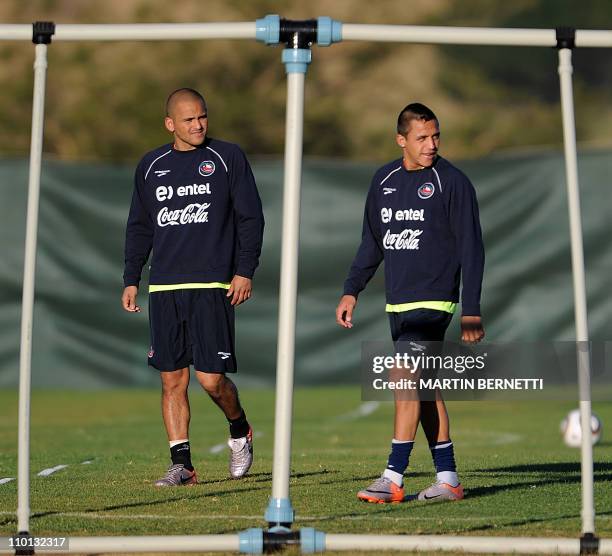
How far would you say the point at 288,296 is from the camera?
20.3 ft

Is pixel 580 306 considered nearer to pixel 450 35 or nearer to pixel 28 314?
pixel 450 35

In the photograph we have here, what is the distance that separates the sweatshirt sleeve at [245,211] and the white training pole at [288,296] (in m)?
2.07

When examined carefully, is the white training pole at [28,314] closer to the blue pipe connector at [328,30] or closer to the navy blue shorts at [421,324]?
the blue pipe connector at [328,30]

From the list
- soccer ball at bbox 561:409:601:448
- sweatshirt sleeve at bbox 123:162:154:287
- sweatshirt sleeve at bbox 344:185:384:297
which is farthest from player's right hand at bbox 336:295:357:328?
soccer ball at bbox 561:409:601:448

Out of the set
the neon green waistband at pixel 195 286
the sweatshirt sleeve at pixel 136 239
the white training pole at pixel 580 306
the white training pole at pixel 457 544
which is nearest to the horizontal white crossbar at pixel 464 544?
the white training pole at pixel 457 544

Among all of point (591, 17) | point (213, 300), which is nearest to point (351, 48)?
point (591, 17)

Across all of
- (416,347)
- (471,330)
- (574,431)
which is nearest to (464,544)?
(471,330)

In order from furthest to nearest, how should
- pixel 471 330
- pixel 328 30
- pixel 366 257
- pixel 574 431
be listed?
pixel 574 431 → pixel 366 257 → pixel 471 330 → pixel 328 30

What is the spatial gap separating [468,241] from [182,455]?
218cm

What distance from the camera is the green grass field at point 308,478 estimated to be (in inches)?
266

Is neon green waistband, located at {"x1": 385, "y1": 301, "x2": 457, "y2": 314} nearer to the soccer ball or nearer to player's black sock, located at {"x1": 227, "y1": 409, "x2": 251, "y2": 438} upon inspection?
player's black sock, located at {"x1": 227, "y1": 409, "x2": 251, "y2": 438}

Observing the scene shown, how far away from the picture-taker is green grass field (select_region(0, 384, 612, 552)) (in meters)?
6.75

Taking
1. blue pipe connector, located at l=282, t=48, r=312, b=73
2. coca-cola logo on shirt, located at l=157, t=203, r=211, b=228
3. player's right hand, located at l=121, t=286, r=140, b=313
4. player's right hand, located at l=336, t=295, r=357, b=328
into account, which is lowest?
player's right hand, located at l=336, t=295, r=357, b=328

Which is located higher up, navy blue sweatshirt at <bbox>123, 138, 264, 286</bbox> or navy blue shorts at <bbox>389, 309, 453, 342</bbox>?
navy blue sweatshirt at <bbox>123, 138, 264, 286</bbox>
